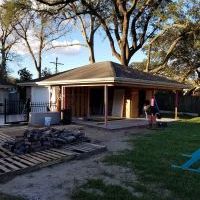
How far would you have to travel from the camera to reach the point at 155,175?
7.88m

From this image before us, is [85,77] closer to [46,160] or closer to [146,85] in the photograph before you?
[146,85]

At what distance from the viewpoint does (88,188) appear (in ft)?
22.6

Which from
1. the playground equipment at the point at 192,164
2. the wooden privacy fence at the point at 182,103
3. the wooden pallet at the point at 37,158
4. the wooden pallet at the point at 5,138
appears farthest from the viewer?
the wooden privacy fence at the point at 182,103

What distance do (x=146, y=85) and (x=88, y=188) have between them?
13.9 metres

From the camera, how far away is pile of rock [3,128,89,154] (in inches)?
396

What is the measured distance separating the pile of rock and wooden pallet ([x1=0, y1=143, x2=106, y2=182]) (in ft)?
0.76

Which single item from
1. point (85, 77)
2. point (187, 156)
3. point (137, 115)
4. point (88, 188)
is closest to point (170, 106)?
point (137, 115)

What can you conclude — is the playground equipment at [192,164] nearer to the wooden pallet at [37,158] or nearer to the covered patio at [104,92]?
the wooden pallet at [37,158]

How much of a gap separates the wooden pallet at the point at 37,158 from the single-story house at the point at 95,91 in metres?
8.98

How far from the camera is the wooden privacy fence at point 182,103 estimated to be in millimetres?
30750

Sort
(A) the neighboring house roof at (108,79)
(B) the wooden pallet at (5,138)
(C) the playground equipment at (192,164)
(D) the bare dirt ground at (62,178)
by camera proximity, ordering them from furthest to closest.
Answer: (A) the neighboring house roof at (108,79)
(B) the wooden pallet at (5,138)
(C) the playground equipment at (192,164)
(D) the bare dirt ground at (62,178)

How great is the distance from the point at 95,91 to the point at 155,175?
16.1m

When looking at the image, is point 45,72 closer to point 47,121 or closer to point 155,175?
point 47,121

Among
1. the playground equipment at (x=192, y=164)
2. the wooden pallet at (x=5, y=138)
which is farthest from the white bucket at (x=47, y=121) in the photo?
the playground equipment at (x=192, y=164)
